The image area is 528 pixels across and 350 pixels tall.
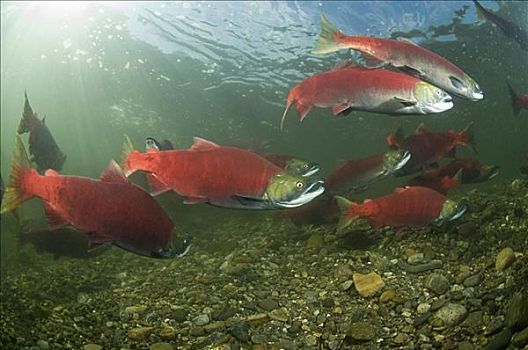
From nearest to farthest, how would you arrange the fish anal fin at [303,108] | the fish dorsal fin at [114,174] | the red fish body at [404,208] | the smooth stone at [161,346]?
1. the fish dorsal fin at [114,174]
2. the smooth stone at [161,346]
3. the fish anal fin at [303,108]
4. the red fish body at [404,208]

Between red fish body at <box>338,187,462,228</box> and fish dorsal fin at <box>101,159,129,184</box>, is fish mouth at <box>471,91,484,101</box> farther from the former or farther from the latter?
fish dorsal fin at <box>101,159,129,184</box>

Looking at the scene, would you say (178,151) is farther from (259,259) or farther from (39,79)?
(39,79)

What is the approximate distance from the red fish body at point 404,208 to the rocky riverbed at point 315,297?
58cm

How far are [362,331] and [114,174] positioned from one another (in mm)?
2368

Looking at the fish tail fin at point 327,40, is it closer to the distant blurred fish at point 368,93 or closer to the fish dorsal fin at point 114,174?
the distant blurred fish at point 368,93

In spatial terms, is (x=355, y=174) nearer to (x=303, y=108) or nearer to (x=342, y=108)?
(x=303, y=108)

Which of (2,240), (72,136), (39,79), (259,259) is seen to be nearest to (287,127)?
(39,79)

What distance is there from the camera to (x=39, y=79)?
111 ft

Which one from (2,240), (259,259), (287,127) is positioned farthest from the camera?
(287,127)

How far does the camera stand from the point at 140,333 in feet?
12.6

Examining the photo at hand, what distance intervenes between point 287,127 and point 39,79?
2182 centimetres

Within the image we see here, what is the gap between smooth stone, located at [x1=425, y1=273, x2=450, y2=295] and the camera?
409 centimetres

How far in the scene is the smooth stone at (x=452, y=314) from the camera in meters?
3.37

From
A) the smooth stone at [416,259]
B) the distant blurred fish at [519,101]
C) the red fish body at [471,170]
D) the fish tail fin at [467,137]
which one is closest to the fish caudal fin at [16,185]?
the smooth stone at [416,259]
